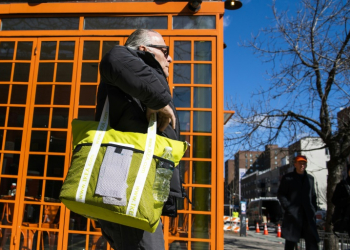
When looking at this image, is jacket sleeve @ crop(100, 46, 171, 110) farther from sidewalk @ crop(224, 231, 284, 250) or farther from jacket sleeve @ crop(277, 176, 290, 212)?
sidewalk @ crop(224, 231, 284, 250)

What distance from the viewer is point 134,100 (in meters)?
1.79

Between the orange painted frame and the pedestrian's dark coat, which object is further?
the pedestrian's dark coat

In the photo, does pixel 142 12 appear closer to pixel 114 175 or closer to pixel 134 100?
pixel 134 100

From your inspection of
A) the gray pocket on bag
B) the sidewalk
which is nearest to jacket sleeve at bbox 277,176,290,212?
the gray pocket on bag

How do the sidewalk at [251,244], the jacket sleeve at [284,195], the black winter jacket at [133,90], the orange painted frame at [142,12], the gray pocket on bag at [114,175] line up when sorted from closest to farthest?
1. the gray pocket on bag at [114,175]
2. the black winter jacket at [133,90]
3. the orange painted frame at [142,12]
4. the jacket sleeve at [284,195]
5. the sidewalk at [251,244]

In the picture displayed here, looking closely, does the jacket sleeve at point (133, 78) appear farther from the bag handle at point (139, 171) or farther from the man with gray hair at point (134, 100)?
the bag handle at point (139, 171)

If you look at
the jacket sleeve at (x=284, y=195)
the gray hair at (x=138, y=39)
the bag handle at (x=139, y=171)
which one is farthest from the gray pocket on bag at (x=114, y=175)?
the jacket sleeve at (x=284, y=195)

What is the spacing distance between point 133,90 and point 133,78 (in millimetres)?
54

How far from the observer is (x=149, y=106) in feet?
5.49

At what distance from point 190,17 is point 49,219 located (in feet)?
11.3

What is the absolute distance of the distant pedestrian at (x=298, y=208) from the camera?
5.29m

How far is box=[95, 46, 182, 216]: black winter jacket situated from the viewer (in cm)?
160

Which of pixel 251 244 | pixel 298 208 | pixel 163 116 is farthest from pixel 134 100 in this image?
pixel 251 244

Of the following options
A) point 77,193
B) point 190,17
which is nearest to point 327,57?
point 190,17
